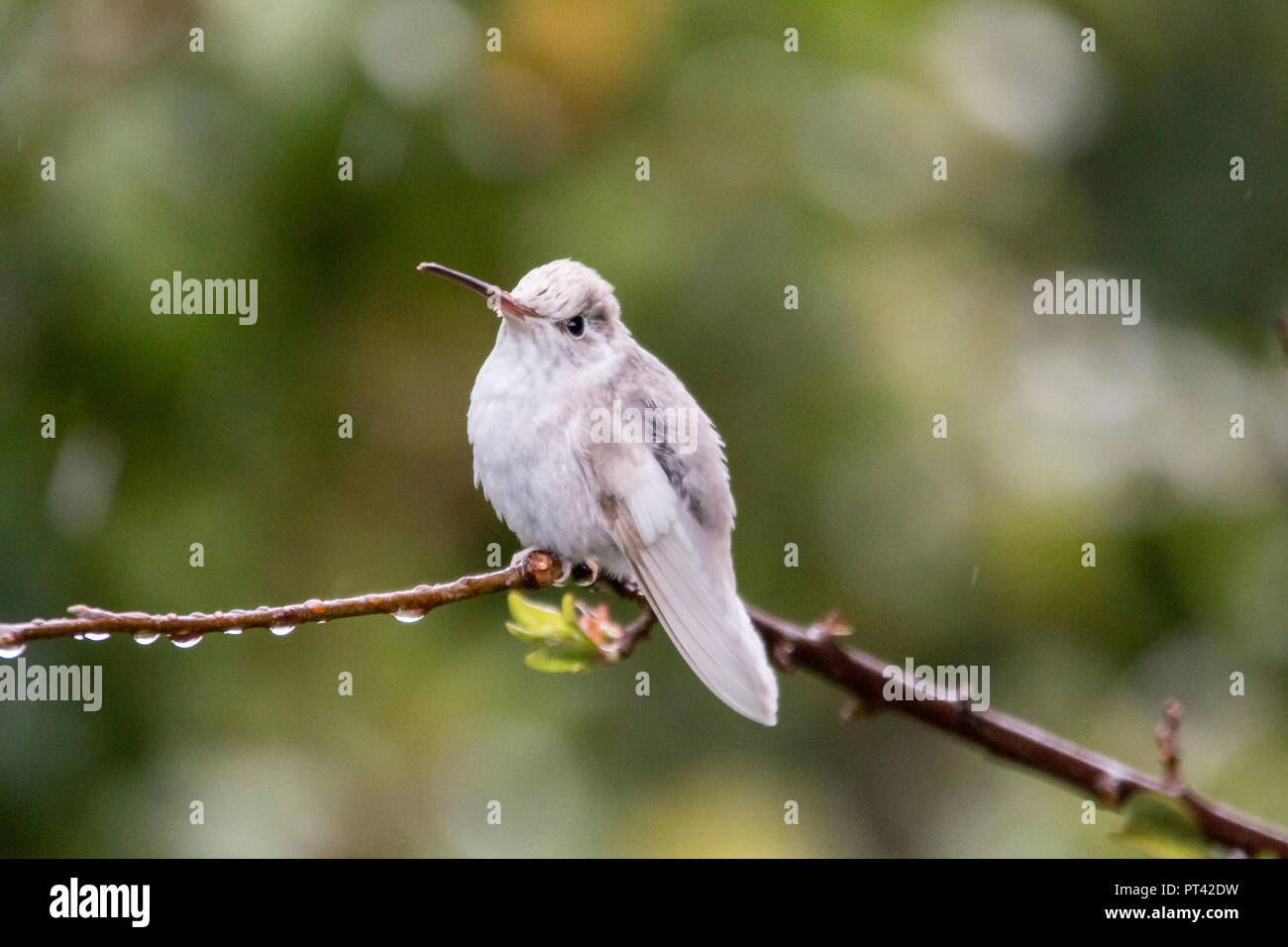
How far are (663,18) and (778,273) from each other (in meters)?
1.00

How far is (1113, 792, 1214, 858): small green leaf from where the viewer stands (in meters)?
2.04

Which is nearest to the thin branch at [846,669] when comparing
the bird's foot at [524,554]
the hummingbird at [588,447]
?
the bird's foot at [524,554]

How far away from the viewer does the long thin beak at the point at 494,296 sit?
2.46 m

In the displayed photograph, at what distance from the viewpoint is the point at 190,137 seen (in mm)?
4367

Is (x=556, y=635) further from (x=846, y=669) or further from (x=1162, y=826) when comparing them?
(x=1162, y=826)

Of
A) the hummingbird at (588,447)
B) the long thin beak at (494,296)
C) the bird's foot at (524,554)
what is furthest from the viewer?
the hummingbird at (588,447)

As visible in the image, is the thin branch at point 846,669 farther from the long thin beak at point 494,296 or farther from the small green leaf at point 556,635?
the long thin beak at point 494,296

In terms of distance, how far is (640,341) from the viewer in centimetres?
464

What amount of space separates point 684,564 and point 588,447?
43 cm

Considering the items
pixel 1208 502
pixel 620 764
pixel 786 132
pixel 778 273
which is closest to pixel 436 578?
pixel 620 764

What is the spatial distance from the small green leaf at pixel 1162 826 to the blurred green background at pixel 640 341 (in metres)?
2.07

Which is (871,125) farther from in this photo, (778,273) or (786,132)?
(778,273)

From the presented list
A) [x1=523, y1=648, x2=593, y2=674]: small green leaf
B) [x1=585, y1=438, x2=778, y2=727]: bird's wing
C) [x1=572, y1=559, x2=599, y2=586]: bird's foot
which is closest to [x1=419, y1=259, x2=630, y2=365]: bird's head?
[x1=585, y1=438, x2=778, y2=727]: bird's wing

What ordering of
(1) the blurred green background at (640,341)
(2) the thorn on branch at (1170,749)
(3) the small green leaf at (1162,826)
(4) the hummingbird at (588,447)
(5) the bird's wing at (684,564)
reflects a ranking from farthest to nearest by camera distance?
(1) the blurred green background at (640,341)
(4) the hummingbird at (588,447)
(5) the bird's wing at (684,564)
(2) the thorn on branch at (1170,749)
(3) the small green leaf at (1162,826)
